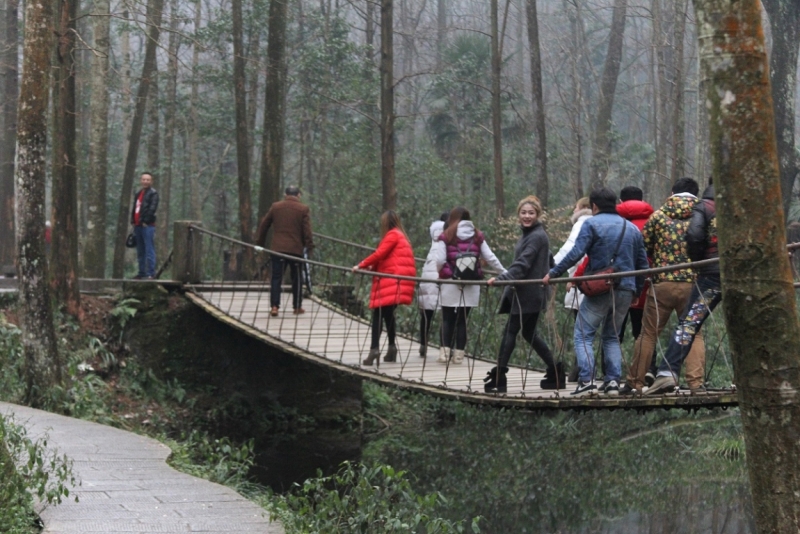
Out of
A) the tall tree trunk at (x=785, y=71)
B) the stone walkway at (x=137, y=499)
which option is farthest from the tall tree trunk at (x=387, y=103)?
the stone walkway at (x=137, y=499)

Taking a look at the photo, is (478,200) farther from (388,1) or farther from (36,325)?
(36,325)

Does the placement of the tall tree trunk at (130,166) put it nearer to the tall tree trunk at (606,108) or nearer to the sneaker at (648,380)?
the tall tree trunk at (606,108)

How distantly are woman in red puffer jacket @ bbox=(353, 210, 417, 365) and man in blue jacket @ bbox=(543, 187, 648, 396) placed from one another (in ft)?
8.53

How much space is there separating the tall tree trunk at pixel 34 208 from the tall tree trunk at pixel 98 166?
5908 millimetres

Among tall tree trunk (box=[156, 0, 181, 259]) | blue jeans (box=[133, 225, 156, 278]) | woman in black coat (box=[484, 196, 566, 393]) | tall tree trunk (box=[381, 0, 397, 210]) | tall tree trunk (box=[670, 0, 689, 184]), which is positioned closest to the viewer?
woman in black coat (box=[484, 196, 566, 393])

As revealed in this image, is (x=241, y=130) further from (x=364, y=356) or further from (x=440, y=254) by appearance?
(x=440, y=254)

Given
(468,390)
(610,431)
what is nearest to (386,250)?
(468,390)

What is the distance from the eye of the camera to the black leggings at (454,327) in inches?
412

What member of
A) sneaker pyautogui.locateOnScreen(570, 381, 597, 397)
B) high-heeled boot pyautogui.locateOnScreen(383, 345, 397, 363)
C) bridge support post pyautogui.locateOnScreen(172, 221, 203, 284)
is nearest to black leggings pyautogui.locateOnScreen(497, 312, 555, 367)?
sneaker pyautogui.locateOnScreen(570, 381, 597, 397)

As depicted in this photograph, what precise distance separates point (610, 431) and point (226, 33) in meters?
14.0

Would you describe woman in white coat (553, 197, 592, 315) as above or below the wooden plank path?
above

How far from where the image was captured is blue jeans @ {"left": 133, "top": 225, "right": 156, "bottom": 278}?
48.4 feet

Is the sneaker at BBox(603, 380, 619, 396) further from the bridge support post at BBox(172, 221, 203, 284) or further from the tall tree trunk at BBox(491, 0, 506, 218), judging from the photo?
the tall tree trunk at BBox(491, 0, 506, 218)

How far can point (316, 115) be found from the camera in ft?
90.1
